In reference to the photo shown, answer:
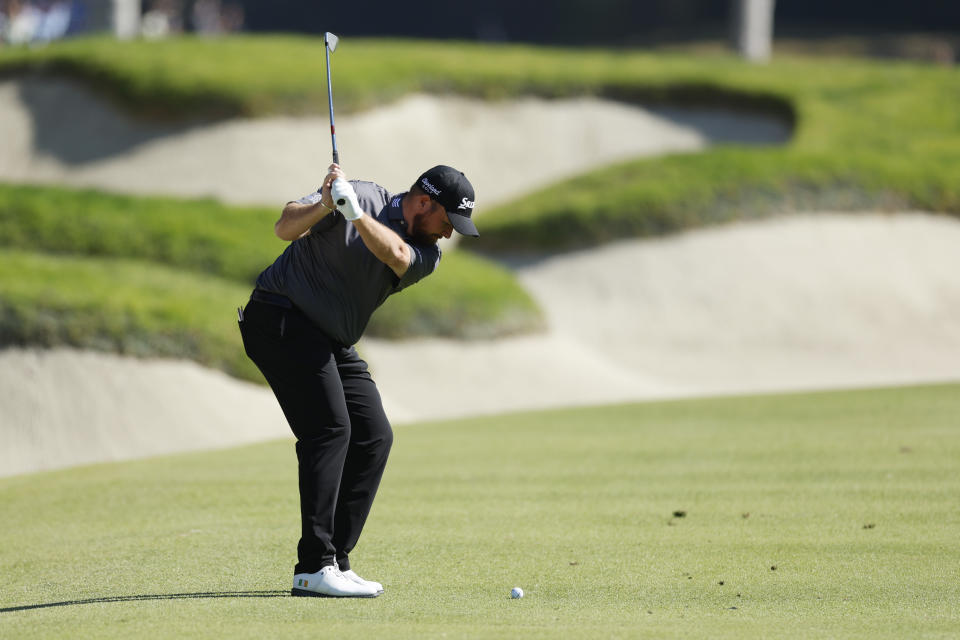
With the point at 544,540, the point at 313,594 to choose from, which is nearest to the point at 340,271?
the point at 313,594

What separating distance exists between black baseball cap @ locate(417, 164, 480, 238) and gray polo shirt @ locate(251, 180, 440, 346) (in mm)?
221

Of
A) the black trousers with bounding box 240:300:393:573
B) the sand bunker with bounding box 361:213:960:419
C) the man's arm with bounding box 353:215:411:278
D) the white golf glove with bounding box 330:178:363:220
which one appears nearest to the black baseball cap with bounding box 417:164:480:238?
the man's arm with bounding box 353:215:411:278

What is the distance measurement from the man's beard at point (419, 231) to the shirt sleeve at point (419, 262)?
0.03 m

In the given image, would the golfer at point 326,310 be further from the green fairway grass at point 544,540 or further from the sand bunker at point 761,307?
the sand bunker at point 761,307

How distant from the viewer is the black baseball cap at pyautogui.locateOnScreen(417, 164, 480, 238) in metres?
5.73

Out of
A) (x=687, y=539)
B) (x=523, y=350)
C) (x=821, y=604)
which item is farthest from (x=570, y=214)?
(x=821, y=604)

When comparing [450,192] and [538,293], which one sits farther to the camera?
[538,293]

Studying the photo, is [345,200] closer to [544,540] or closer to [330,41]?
[330,41]

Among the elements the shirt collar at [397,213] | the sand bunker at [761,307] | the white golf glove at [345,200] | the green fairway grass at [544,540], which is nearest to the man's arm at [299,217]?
the white golf glove at [345,200]

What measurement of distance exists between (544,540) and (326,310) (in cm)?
230

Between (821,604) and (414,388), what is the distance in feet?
38.8

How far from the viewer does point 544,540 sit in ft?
24.1

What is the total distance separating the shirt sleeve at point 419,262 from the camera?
227 inches

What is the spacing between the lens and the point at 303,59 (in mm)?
26438
